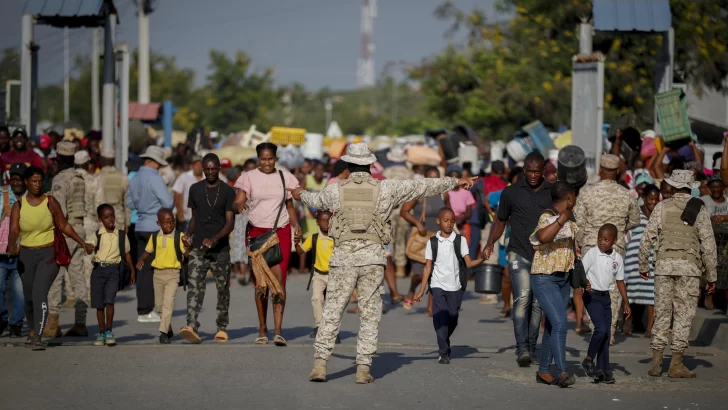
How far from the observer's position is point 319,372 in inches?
380

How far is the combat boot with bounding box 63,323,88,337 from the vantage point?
506 inches

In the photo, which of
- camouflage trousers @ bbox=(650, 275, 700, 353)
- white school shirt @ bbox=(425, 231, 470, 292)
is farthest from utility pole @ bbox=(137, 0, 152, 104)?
camouflage trousers @ bbox=(650, 275, 700, 353)

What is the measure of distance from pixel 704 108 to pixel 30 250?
1362 inches

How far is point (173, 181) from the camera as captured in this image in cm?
2095

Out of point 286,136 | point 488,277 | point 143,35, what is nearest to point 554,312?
point 488,277

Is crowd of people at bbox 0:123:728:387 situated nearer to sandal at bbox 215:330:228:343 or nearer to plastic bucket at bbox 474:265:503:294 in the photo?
sandal at bbox 215:330:228:343

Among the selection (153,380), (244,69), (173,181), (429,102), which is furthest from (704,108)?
(244,69)

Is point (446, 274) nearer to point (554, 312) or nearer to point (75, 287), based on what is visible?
point (554, 312)

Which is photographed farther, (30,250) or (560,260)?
Answer: (30,250)

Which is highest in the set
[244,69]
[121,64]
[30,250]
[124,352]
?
[244,69]

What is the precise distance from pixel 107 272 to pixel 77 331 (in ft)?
3.47

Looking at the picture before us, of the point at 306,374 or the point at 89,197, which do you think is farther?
Answer: the point at 89,197

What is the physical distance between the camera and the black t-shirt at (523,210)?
10953mm

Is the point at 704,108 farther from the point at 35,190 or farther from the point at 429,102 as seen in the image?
the point at 35,190
